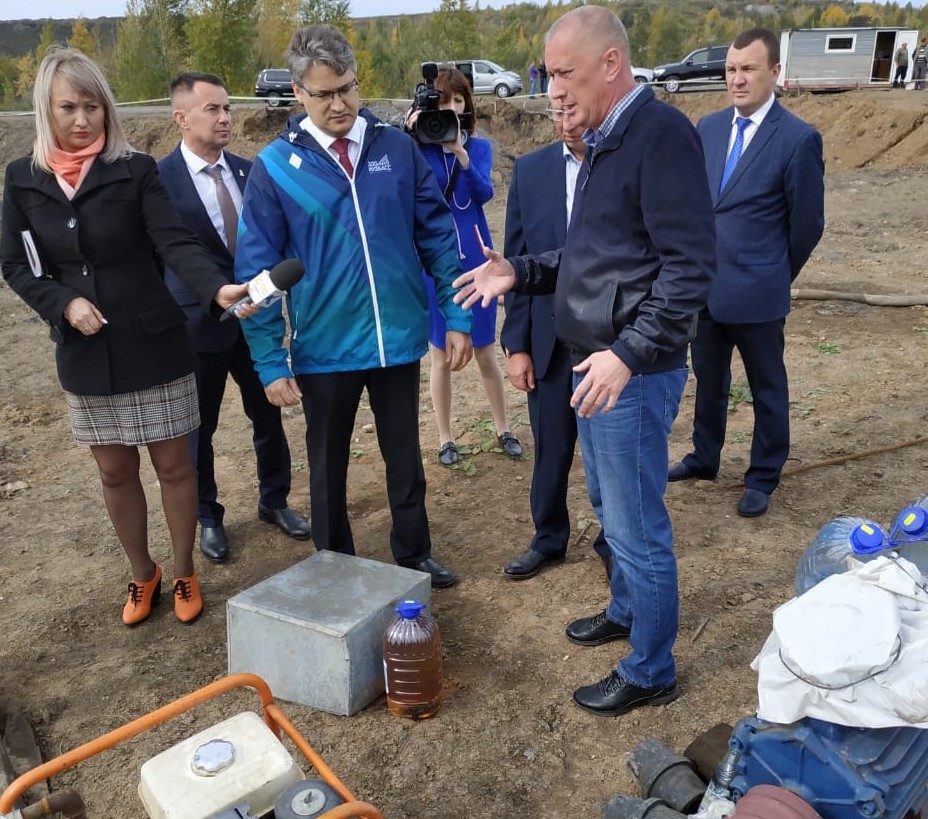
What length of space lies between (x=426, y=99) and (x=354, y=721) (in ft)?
9.47

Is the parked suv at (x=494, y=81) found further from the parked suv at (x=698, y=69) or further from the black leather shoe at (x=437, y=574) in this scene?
the black leather shoe at (x=437, y=574)

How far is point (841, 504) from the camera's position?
Answer: 4.26 m

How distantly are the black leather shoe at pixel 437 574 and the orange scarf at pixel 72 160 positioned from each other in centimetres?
201

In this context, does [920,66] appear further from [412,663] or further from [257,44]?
[257,44]

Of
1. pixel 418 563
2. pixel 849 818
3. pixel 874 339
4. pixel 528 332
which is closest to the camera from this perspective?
pixel 849 818

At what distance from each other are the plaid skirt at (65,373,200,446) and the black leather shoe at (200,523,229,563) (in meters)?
0.95

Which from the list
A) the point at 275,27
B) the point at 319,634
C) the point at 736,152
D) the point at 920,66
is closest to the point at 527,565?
the point at 319,634

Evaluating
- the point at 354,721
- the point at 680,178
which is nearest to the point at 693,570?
the point at 354,721

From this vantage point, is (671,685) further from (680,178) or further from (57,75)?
(57,75)

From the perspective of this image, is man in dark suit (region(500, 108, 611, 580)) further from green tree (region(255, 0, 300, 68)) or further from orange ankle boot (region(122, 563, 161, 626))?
green tree (region(255, 0, 300, 68))

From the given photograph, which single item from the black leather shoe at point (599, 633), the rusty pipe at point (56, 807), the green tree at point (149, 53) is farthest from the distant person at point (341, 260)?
the green tree at point (149, 53)

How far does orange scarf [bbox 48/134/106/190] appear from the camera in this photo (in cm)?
296

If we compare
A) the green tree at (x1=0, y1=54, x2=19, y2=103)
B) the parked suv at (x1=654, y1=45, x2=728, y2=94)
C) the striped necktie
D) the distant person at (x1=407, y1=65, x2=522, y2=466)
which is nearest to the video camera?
the distant person at (x1=407, y1=65, x2=522, y2=466)

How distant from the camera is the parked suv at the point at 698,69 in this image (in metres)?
27.0
